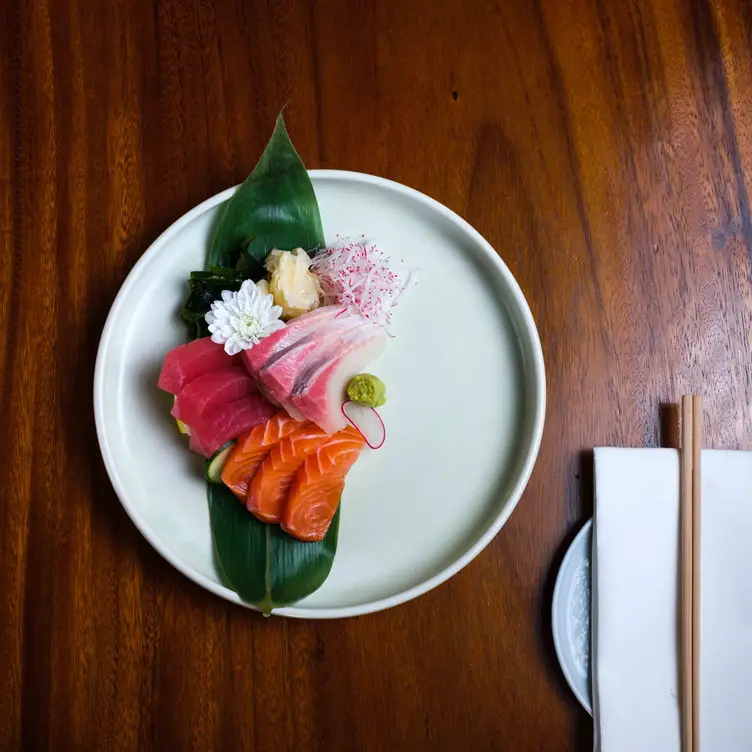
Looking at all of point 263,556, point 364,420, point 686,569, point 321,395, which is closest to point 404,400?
point 364,420

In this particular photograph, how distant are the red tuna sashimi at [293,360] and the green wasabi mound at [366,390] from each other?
0.10 meters

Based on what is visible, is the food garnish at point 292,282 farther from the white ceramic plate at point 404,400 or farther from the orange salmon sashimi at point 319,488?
the orange salmon sashimi at point 319,488

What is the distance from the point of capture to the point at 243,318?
1.32 m

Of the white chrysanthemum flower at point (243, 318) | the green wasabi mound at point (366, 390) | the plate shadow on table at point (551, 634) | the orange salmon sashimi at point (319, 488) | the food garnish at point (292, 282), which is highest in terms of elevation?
the food garnish at point (292, 282)

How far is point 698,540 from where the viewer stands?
4.82 ft

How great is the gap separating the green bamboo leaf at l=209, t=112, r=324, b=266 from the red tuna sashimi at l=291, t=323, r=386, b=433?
0.80 feet

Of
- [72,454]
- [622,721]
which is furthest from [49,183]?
[622,721]

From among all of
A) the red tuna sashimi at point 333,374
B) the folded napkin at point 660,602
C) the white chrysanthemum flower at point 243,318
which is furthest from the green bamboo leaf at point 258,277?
the folded napkin at point 660,602

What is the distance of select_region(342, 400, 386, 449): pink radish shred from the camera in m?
1.45

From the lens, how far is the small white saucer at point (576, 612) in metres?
1.48

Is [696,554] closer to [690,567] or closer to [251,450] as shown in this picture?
[690,567]

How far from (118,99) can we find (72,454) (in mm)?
893

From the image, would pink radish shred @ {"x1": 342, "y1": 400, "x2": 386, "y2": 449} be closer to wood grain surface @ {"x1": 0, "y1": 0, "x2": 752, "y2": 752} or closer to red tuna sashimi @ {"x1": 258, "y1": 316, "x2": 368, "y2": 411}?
red tuna sashimi @ {"x1": 258, "y1": 316, "x2": 368, "y2": 411}

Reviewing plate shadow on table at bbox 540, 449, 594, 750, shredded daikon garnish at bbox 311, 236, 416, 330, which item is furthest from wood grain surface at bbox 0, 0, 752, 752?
shredded daikon garnish at bbox 311, 236, 416, 330
